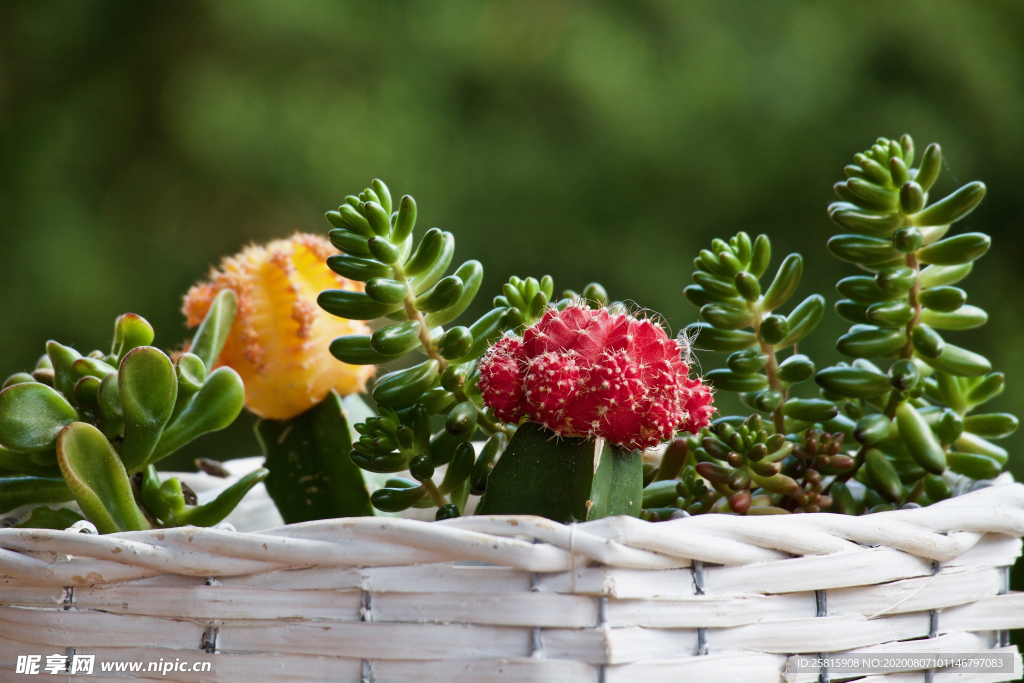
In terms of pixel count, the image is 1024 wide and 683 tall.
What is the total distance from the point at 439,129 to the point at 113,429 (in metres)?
1.26

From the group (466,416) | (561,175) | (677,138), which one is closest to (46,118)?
(561,175)

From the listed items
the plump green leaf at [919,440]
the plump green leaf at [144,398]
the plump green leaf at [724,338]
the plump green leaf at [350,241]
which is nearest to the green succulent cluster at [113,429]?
the plump green leaf at [144,398]

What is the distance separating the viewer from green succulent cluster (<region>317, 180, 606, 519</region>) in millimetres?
466

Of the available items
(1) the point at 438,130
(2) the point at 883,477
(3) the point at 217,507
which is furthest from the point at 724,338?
(1) the point at 438,130

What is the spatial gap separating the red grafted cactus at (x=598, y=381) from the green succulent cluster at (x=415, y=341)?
0.07 m

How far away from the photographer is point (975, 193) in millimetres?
505

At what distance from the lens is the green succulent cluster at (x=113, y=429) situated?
44cm

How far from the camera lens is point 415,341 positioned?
0.48 meters

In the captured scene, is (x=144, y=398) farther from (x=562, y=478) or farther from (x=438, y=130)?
(x=438, y=130)

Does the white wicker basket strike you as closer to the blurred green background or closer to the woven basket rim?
the woven basket rim

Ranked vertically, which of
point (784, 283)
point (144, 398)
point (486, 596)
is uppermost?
point (784, 283)

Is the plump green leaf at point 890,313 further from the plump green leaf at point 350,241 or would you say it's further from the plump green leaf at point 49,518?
the plump green leaf at point 49,518

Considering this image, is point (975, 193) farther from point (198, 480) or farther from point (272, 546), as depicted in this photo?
point (198, 480)

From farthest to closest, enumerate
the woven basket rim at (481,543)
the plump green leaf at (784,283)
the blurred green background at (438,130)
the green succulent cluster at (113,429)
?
1. the blurred green background at (438,130)
2. the plump green leaf at (784,283)
3. the green succulent cluster at (113,429)
4. the woven basket rim at (481,543)
